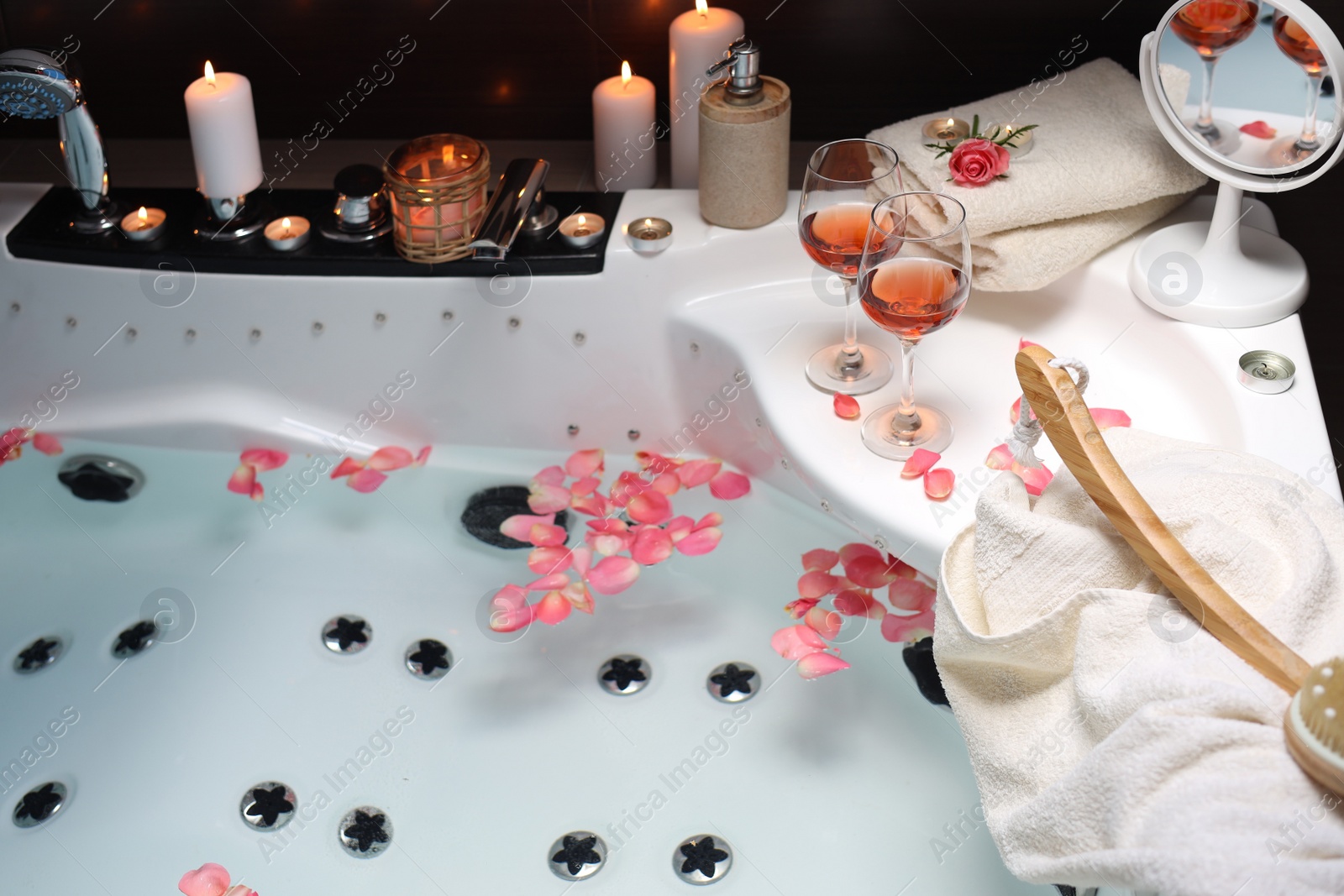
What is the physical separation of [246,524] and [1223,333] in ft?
3.56

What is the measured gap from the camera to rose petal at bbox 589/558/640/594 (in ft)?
4.35

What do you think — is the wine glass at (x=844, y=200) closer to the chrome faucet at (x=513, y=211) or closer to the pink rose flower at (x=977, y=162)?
the pink rose flower at (x=977, y=162)

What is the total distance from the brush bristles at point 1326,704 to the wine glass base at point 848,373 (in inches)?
23.6

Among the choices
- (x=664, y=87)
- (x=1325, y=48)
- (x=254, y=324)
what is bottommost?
(x=254, y=324)

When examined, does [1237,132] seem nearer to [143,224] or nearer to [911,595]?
[911,595]

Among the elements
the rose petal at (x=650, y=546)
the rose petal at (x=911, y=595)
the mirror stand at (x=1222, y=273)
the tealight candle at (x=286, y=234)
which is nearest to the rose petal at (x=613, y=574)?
the rose petal at (x=650, y=546)

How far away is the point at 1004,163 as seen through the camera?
3.84ft

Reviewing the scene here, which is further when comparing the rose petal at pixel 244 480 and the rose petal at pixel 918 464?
the rose petal at pixel 244 480

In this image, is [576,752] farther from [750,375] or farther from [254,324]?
[254,324]

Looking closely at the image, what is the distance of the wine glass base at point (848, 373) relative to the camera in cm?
123

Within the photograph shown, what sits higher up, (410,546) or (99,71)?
(99,71)

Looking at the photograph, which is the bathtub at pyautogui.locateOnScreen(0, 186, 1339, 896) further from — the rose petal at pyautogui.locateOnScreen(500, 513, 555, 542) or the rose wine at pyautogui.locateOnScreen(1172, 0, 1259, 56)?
the rose wine at pyautogui.locateOnScreen(1172, 0, 1259, 56)

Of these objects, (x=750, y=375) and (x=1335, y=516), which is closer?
(x=1335, y=516)

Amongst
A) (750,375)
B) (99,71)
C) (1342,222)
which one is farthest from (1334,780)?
(99,71)
